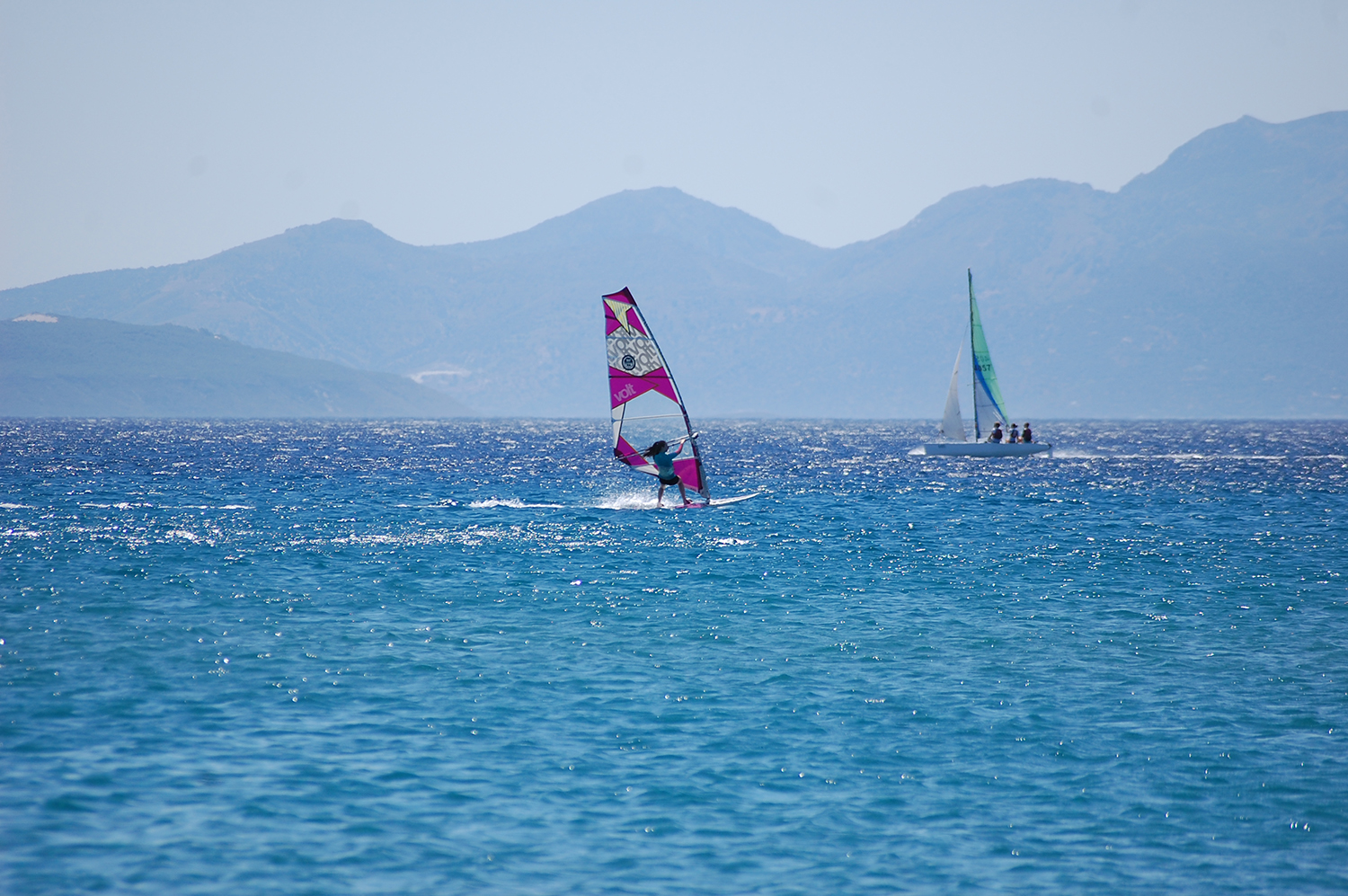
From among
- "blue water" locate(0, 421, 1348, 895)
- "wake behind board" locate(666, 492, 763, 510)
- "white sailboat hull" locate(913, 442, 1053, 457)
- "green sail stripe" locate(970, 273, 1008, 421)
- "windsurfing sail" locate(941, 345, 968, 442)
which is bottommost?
"blue water" locate(0, 421, 1348, 895)

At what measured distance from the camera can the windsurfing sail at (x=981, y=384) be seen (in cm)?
8750

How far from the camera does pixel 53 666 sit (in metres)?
21.5

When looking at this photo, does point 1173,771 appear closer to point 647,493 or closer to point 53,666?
point 53,666

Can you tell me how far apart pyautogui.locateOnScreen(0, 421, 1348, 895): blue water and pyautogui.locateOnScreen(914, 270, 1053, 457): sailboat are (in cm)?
4416

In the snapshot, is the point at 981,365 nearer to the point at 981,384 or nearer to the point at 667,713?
the point at 981,384

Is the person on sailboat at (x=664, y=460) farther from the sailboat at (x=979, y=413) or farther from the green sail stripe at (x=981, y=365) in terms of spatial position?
the green sail stripe at (x=981, y=365)

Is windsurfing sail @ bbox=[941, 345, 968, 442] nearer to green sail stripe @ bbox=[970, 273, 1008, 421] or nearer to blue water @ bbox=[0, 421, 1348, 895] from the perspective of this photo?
green sail stripe @ bbox=[970, 273, 1008, 421]

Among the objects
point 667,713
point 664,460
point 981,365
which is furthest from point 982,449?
point 667,713

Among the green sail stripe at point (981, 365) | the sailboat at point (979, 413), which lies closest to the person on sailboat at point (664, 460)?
the sailboat at point (979, 413)

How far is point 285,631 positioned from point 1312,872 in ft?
65.4

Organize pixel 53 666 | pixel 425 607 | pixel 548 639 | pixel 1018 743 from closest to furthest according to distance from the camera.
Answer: pixel 1018 743, pixel 53 666, pixel 548 639, pixel 425 607

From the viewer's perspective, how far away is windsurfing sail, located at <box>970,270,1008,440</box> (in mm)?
87500

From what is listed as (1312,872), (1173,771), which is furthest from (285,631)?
(1312,872)

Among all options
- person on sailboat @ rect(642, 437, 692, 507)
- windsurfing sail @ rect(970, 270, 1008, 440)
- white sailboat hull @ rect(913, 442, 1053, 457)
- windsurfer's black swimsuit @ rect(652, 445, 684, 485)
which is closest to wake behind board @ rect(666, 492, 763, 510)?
person on sailboat @ rect(642, 437, 692, 507)
